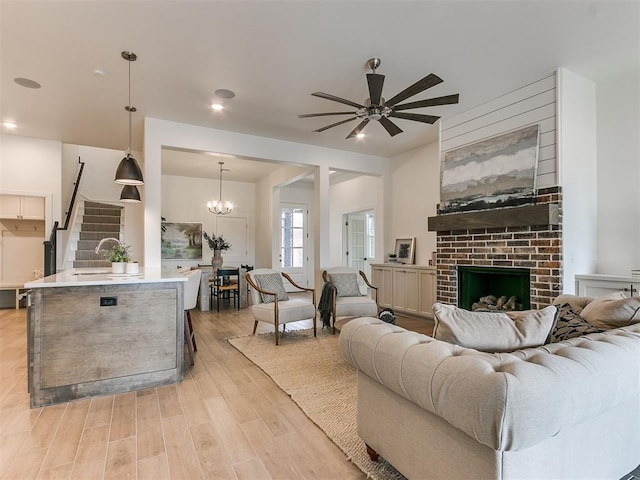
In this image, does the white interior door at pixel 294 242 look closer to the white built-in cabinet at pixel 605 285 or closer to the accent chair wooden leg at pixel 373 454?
the white built-in cabinet at pixel 605 285

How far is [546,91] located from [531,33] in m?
0.92

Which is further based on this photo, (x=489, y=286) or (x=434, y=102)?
(x=489, y=286)

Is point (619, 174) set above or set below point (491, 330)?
above

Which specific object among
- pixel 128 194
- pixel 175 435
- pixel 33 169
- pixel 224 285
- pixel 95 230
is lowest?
pixel 175 435

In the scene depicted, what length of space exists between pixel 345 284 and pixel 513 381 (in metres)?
3.97

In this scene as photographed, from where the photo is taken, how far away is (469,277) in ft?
14.9

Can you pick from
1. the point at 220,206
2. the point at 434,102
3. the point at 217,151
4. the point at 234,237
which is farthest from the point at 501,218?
the point at 234,237

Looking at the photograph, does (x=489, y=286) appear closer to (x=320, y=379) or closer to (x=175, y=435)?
(x=320, y=379)

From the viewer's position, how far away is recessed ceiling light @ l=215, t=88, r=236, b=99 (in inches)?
150

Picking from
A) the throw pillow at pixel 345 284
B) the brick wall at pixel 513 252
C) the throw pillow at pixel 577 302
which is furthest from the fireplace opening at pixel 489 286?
the throw pillow at pixel 577 302

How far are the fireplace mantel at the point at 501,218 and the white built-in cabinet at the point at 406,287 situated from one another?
1.05m

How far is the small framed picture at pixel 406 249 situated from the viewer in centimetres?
603

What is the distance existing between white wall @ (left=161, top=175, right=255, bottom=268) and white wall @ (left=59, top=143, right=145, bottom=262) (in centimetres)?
77

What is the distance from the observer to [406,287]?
19.1 ft
